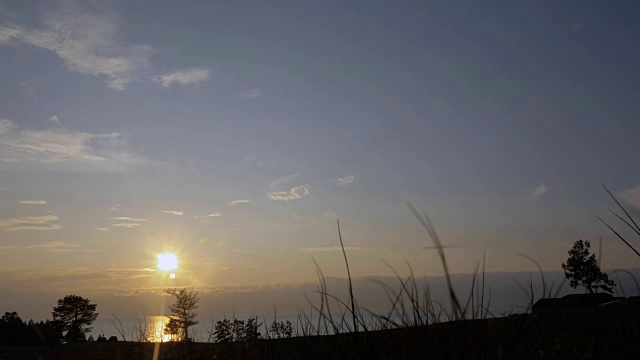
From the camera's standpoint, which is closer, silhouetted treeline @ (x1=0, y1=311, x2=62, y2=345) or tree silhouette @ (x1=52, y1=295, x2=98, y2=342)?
silhouetted treeline @ (x1=0, y1=311, x2=62, y2=345)

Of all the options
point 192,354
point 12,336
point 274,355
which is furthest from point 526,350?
point 12,336

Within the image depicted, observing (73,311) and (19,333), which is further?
(73,311)

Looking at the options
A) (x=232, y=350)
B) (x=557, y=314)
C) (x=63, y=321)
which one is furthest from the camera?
(x=63, y=321)

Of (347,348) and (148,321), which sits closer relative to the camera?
(347,348)

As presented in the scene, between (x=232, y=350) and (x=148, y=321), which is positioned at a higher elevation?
(x=148, y=321)

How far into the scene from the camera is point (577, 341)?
6.01 meters

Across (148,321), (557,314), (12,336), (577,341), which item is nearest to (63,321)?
(12,336)

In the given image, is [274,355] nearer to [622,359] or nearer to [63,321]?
[622,359]

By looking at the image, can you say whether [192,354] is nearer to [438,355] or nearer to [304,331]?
[304,331]

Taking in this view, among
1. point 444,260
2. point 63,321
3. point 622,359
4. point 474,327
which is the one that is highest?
point 63,321

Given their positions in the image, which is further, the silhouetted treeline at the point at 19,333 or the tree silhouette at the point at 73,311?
the tree silhouette at the point at 73,311

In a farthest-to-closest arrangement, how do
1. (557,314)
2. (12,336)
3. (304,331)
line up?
(12,336), (557,314), (304,331)

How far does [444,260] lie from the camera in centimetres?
313

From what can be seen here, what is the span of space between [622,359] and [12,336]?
3939 centimetres
